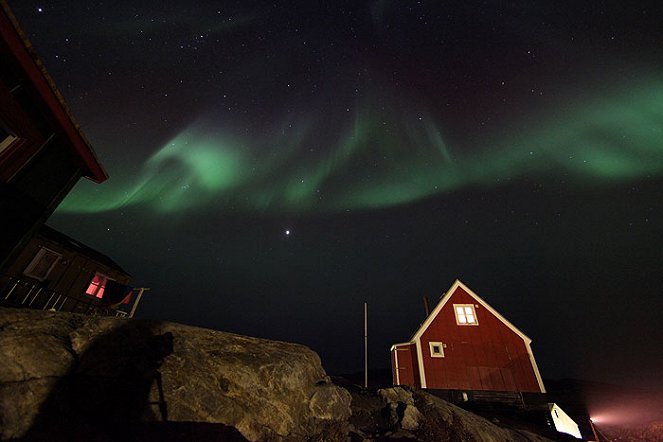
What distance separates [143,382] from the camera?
540 centimetres

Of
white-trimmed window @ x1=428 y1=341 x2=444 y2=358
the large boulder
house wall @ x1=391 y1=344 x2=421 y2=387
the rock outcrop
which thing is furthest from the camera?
house wall @ x1=391 y1=344 x2=421 y2=387

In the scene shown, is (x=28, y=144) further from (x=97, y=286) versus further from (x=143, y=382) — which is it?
(x=97, y=286)

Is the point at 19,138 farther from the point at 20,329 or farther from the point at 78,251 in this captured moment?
the point at 78,251

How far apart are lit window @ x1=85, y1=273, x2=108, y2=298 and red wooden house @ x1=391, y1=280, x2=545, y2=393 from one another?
2096cm

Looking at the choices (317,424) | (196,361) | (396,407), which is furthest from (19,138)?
(396,407)

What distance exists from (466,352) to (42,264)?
26594 millimetres

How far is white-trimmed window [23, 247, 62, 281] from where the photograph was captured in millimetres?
14641

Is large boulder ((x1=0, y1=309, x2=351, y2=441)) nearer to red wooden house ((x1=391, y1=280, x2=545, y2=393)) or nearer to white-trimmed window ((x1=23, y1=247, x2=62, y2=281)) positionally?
white-trimmed window ((x1=23, y1=247, x2=62, y2=281))

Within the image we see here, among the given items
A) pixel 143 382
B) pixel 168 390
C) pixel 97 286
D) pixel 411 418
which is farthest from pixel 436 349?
pixel 97 286

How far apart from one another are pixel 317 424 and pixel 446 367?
1563 centimetres

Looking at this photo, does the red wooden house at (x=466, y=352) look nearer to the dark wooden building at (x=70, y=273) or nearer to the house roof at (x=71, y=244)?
the dark wooden building at (x=70, y=273)

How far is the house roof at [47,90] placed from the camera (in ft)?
18.0

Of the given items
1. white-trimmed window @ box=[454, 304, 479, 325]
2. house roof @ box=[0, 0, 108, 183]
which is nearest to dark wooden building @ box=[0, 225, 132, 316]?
house roof @ box=[0, 0, 108, 183]

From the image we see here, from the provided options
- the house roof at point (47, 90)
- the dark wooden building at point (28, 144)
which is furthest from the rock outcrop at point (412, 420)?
the house roof at point (47, 90)
